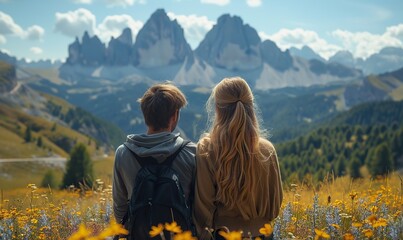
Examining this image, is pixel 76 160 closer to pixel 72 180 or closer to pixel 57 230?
pixel 72 180

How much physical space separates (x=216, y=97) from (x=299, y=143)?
13890 cm

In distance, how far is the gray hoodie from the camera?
5.00 meters

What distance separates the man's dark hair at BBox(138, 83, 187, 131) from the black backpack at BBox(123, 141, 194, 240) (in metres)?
0.65

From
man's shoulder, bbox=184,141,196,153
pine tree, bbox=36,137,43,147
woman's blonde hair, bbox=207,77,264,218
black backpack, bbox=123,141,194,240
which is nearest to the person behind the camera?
black backpack, bbox=123,141,194,240

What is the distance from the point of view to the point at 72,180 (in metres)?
50.7

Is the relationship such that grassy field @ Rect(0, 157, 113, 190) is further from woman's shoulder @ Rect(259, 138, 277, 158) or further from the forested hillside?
woman's shoulder @ Rect(259, 138, 277, 158)

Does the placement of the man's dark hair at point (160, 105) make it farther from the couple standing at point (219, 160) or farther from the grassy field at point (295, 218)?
the grassy field at point (295, 218)

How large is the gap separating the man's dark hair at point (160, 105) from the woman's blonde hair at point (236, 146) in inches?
23.0

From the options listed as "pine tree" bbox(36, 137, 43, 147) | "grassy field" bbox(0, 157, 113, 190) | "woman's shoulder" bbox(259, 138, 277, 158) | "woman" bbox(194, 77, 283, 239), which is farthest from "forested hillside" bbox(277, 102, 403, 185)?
"woman's shoulder" bbox(259, 138, 277, 158)

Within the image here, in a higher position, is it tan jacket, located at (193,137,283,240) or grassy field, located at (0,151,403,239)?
tan jacket, located at (193,137,283,240)

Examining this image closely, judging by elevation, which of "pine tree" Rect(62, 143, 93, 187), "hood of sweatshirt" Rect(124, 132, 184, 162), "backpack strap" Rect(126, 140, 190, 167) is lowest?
"pine tree" Rect(62, 143, 93, 187)

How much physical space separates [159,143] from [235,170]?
0.98 meters

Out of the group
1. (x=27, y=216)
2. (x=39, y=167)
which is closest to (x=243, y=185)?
(x=27, y=216)

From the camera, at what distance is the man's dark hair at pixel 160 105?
201 inches
